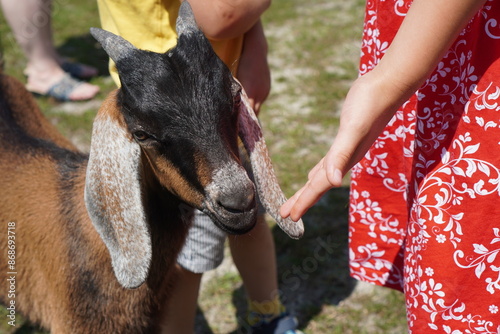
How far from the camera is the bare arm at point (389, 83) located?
1.41 metres

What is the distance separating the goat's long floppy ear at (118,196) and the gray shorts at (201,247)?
1.54 feet

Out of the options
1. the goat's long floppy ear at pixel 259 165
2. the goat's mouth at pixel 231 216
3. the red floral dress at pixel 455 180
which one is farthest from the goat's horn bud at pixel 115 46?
the red floral dress at pixel 455 180

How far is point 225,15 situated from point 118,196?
67cm

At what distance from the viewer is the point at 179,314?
8.74 ft

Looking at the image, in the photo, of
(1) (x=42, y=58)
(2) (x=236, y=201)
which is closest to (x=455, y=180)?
(2) (x=236, y=201)

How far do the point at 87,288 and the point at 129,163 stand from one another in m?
0.57

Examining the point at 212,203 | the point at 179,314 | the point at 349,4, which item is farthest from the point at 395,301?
the point at 349,4

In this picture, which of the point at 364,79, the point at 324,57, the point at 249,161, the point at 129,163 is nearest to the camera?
the point at 364,79

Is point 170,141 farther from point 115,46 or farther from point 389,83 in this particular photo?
point 389,83

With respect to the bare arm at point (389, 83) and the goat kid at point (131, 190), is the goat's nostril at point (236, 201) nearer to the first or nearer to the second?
the goat kid at point (131, 190)

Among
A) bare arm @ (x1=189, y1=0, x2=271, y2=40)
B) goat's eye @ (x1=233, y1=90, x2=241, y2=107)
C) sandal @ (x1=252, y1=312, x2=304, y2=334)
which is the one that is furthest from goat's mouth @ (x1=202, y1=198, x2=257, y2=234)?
sandal @ (x1=252, y1=312, x2=304, y2=334)

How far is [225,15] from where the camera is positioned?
1.90 meters

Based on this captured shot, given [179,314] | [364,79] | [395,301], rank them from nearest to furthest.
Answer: [364,79]
[179,314]
[395,301]

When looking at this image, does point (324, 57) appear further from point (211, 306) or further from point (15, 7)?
point (211, 306)
